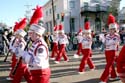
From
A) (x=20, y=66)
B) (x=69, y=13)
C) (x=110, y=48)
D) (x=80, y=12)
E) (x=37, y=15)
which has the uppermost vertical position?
(x=80, y=12)

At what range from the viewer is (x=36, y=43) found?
693 centimetres

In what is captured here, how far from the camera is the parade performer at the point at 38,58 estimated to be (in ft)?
22.6

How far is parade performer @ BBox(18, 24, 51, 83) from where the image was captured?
6895mm

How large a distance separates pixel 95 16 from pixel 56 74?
46.1 m

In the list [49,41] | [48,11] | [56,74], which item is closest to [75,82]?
[56,74]

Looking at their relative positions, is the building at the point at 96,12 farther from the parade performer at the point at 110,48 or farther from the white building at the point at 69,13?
the parade performer at the point at 110,48

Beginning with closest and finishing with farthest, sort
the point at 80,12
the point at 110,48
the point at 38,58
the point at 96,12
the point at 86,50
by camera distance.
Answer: the point at 38,58
the point at 110,48
the point at 86,50
the point at 80,12
the point at 96,12

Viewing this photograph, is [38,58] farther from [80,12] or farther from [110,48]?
[80,12]

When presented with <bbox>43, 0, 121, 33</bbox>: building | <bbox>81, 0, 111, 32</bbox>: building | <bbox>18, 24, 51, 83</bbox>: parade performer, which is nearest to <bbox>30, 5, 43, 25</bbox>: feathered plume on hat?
<bbox>18, 24, 51, 83</bbox>: parade performer

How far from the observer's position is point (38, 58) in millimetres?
6879

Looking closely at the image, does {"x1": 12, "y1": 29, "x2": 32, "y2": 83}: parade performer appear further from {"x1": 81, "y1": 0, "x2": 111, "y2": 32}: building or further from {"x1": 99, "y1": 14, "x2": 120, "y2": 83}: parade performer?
{"x1": 81, "y1": 0, "x2": 111, "y2": 32}: building

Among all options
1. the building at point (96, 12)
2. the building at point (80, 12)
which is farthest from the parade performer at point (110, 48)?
the building at point (96, 12)

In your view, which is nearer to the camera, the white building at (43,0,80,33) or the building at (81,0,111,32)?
the white building at (43,0,80,33)

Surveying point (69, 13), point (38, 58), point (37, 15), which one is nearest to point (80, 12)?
point (69, 13)
